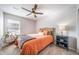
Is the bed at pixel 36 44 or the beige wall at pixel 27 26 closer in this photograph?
the bed at pixel 36 44

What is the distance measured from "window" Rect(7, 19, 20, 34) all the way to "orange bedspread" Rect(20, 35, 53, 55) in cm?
32

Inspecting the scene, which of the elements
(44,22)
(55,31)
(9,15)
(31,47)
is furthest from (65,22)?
(9,15)

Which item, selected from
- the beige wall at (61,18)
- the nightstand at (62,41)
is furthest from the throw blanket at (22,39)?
the nightstand at (62,41)

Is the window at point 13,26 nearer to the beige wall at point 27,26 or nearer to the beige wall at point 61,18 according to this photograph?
the beige wall at point 27,26

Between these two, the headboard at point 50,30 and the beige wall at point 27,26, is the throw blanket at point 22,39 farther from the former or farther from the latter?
the headboard at point 50,30

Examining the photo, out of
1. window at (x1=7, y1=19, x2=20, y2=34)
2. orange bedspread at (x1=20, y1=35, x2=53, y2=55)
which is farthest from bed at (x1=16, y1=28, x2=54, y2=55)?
window at (x1=7, y1=19, x2=20, y2=34)

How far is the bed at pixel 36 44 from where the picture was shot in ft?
6.24

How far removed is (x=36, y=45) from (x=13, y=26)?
0.57m

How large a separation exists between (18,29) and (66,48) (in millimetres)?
983

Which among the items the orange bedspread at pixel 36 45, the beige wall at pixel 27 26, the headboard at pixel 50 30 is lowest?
the orange bedspread at pixel 36 45

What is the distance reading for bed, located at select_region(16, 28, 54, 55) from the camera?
6.24ft

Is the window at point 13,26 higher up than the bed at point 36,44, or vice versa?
the window at point 13,26

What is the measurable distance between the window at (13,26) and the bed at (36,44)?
303mm

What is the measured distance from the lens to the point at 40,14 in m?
1.98
